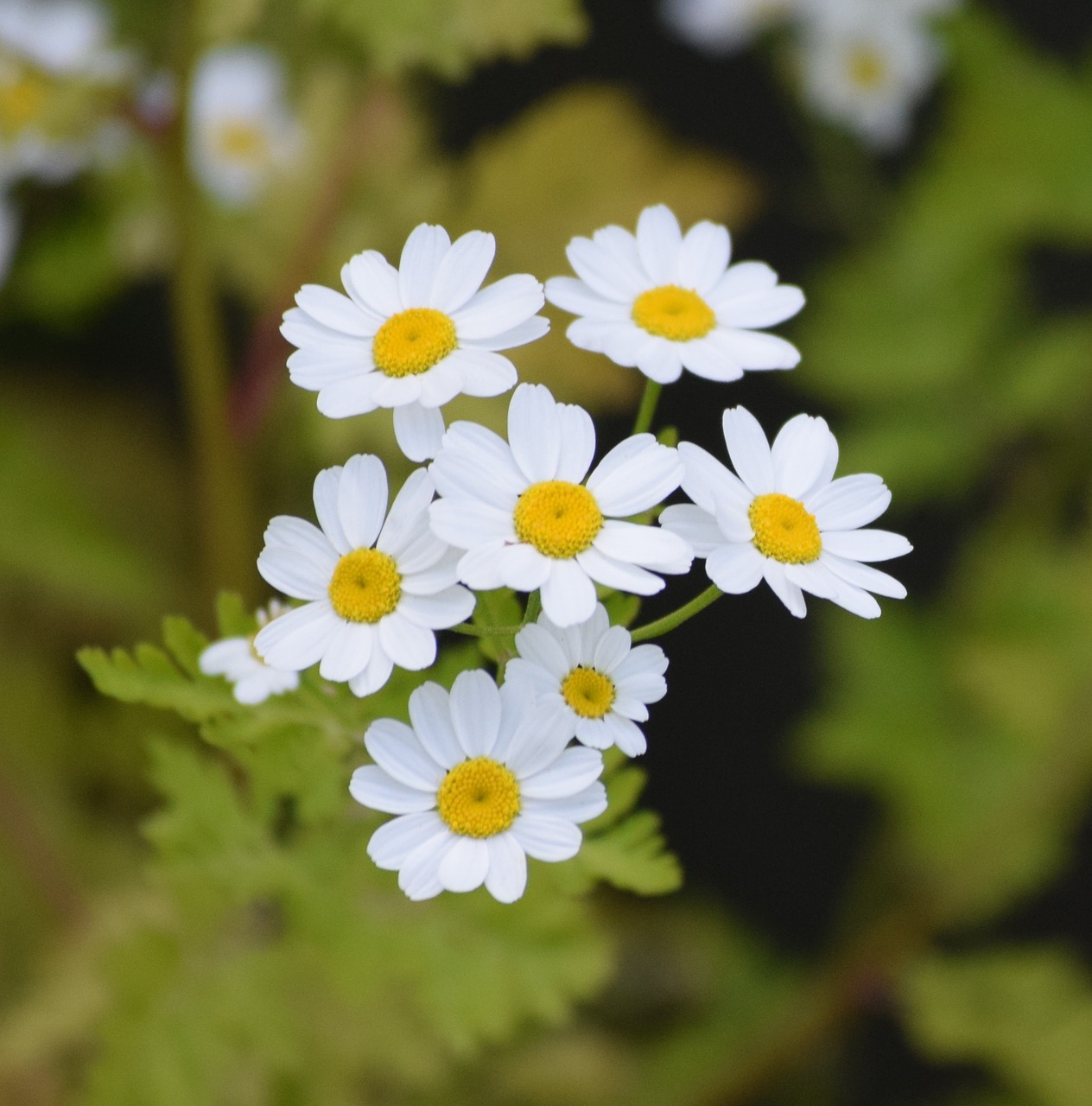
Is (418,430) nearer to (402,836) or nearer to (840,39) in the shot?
(402,836)

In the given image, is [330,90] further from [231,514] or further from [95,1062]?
[95,1062]

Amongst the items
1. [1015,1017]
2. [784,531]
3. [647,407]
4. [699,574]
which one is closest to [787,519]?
[784,531]

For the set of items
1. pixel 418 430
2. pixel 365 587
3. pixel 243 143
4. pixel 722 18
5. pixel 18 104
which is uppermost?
pixel 722 18

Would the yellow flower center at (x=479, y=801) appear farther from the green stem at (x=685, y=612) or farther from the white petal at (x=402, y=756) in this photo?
the green stem at (x=685, y=612)

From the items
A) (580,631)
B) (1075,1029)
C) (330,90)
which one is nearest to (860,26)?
(330,90)

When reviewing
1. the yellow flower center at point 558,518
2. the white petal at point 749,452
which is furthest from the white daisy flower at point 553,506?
the white petal at point 749,452
